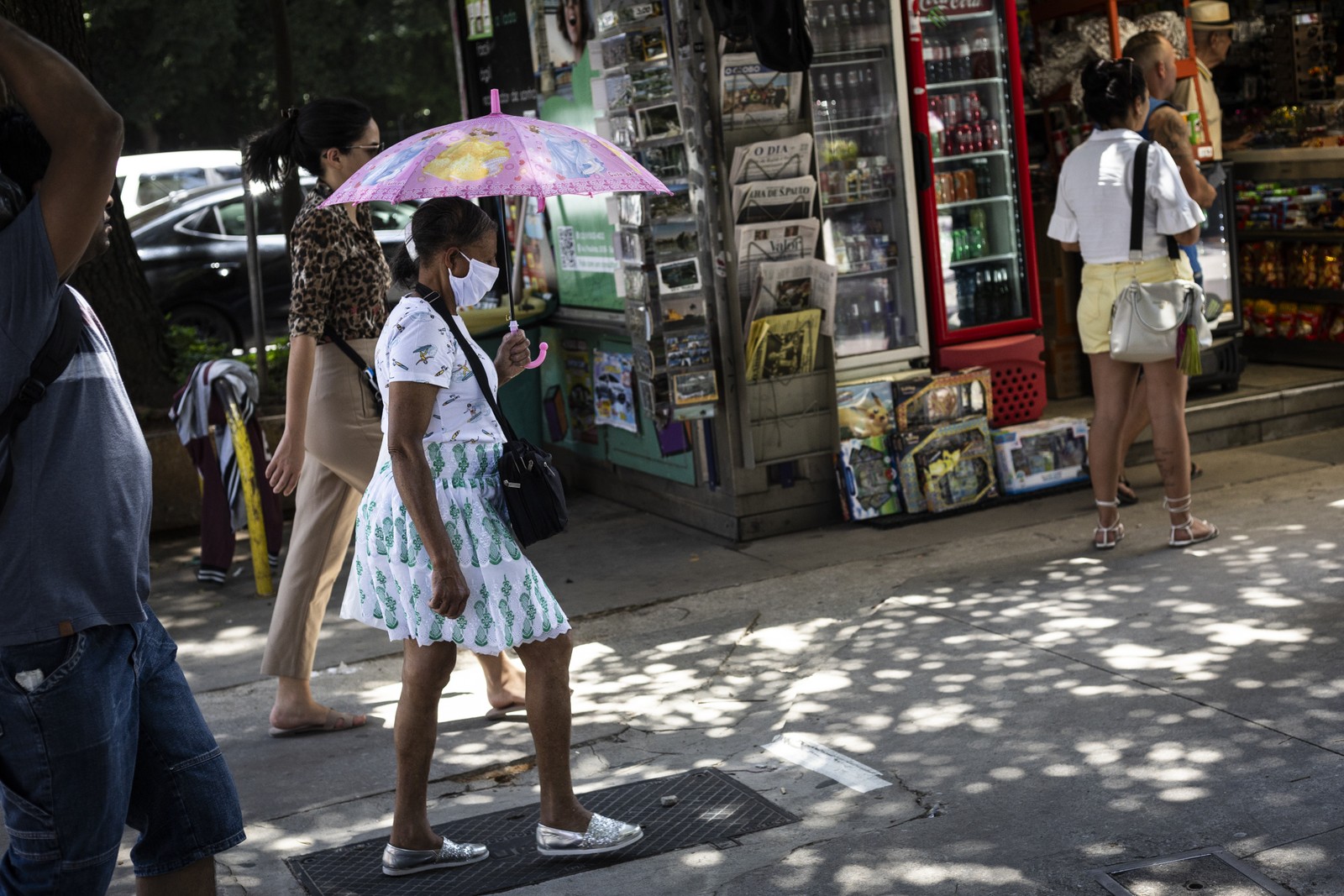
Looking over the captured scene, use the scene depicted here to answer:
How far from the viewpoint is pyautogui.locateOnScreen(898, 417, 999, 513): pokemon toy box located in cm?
743

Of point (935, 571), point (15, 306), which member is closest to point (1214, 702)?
point (935, 571)

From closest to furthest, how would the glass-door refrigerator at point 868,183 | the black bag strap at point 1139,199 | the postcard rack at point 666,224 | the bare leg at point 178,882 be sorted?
the bare leg at point 178,882 < the black bag strap at point 1139,199 < the postcard rack at point 666,224 < the glass-door refrigerator at point 868,183

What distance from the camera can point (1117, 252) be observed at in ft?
21.1

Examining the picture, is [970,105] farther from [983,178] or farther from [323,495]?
[323,495]

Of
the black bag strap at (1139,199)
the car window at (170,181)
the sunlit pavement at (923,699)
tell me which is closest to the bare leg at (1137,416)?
the sunlit pavement at (923,699)

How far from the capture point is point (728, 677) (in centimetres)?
550

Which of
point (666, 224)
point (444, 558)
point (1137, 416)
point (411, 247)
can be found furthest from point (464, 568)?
point (1137, 416)

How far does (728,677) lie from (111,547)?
3.09m

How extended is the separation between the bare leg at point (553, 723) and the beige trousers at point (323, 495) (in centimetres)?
141

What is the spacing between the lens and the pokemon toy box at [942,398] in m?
7.47

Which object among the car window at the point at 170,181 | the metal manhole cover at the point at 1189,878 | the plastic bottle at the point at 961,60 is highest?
the car window at the point at 170,181

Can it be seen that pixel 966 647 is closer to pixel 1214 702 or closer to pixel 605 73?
pixel 1214 702

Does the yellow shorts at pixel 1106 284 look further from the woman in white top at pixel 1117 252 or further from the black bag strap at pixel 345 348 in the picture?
the black bag strap at pixel 345 348

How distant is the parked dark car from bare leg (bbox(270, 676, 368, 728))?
947 centimetres
